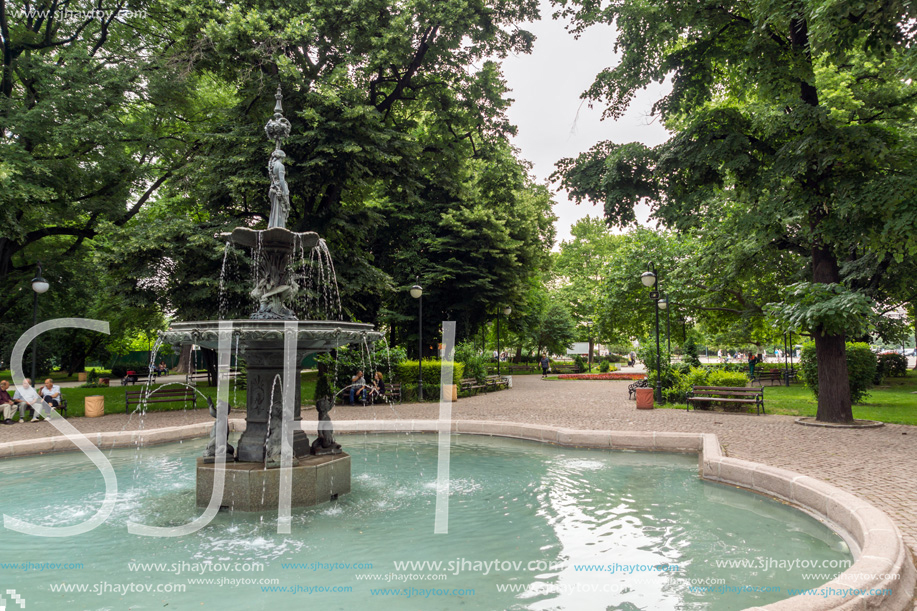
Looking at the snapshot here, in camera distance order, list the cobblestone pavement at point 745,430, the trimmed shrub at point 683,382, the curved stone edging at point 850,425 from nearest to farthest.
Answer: the cobblestone pavement at point 745,430, the curved stone edging at point 850,425, the trimmed shrub at point 683,382

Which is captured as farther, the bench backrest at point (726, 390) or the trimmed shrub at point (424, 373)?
the trimmed shrub at point (424, 373)

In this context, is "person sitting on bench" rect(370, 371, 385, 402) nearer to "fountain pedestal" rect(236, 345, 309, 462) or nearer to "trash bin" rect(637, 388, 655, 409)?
"trash bin" rect(637, 388, 655, 409)

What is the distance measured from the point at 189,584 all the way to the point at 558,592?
10.5 feet

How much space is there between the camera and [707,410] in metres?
A: 16.9

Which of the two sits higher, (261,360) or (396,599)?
(261,360)

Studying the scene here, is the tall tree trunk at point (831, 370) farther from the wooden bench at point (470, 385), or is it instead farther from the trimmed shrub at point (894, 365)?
the trimmed shrub at point (894, 365)

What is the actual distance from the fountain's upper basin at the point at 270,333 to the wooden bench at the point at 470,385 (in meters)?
15.5

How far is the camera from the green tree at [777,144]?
36.7ft

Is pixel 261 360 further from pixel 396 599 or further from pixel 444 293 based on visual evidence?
pixel 444 293

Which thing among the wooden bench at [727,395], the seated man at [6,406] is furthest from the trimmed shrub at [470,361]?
the seated man at [6,406]

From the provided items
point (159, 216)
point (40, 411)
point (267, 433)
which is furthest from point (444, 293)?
point (267, 433)

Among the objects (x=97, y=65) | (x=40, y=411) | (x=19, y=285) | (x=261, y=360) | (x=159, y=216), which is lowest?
(x=40, y=411)

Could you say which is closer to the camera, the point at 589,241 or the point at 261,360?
the point at 261,360

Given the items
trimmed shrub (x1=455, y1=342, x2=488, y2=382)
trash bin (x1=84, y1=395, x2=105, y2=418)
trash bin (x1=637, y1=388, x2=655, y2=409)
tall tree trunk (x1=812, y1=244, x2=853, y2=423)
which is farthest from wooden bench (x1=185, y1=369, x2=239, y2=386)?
tall tree trunk (x1=812, y1=244, x2=853, y2=423)
